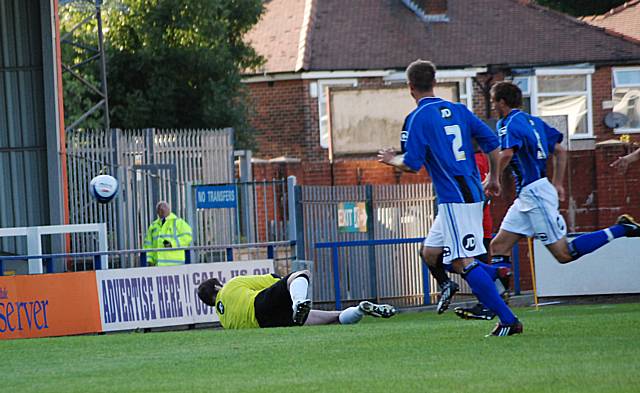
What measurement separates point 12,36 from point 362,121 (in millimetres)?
7542

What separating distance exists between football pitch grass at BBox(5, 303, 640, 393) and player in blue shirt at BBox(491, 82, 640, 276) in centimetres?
76

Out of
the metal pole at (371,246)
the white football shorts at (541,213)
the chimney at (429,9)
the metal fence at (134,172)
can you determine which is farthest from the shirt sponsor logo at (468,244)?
the chimney at (429,9)

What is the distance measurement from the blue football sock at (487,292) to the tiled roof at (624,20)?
37.7 metres

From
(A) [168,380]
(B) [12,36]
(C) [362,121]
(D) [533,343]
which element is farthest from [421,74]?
(C) [362,121]


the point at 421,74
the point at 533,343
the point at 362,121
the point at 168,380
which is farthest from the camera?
the point at 362,121

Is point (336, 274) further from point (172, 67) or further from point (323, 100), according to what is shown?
point (323, 100)

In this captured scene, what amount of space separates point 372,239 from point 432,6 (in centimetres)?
2068

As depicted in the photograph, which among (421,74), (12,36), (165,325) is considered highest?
(12,36)

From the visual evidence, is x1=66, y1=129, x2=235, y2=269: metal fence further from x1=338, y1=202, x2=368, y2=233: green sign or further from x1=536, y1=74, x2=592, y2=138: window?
x1=536, y1=74, x2=592, y2=138: window

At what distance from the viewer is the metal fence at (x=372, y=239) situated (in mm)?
23094

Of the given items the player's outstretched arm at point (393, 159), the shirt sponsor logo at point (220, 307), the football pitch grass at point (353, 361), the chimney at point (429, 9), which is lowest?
the shirt sponsor logo at point (220, 307)

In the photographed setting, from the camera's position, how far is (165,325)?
19438mm

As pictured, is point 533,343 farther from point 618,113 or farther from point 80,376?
point 618,113

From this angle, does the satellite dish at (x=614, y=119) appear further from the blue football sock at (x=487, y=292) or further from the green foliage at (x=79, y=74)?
the blue football sock at (x=487, y=292)
